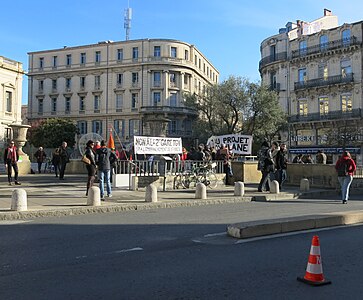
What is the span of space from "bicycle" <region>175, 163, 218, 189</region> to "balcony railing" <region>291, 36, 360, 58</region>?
34143mm

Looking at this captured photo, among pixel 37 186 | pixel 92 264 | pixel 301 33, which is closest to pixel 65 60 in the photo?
pixel 301 33

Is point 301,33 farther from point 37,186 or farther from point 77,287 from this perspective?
point 77,287

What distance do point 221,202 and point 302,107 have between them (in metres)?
39.0

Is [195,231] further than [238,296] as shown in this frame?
Yes

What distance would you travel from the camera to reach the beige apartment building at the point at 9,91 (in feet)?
164

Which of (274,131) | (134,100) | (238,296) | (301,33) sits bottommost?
(238,296)

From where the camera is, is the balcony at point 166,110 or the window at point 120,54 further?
the window at point 120,54

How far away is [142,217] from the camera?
1021cm

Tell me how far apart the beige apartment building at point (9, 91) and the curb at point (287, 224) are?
152 feet

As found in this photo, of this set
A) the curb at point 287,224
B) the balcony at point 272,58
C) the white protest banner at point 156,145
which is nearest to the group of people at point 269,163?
the white protest banner at point 156,145

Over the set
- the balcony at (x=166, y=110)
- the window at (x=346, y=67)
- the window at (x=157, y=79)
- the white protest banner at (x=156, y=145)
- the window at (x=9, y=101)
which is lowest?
the white protest banner at (x=156, y=145)

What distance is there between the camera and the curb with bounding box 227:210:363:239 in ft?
25.4

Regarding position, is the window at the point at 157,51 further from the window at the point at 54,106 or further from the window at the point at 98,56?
the window at the point at 54,106

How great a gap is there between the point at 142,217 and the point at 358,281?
19.9ft
